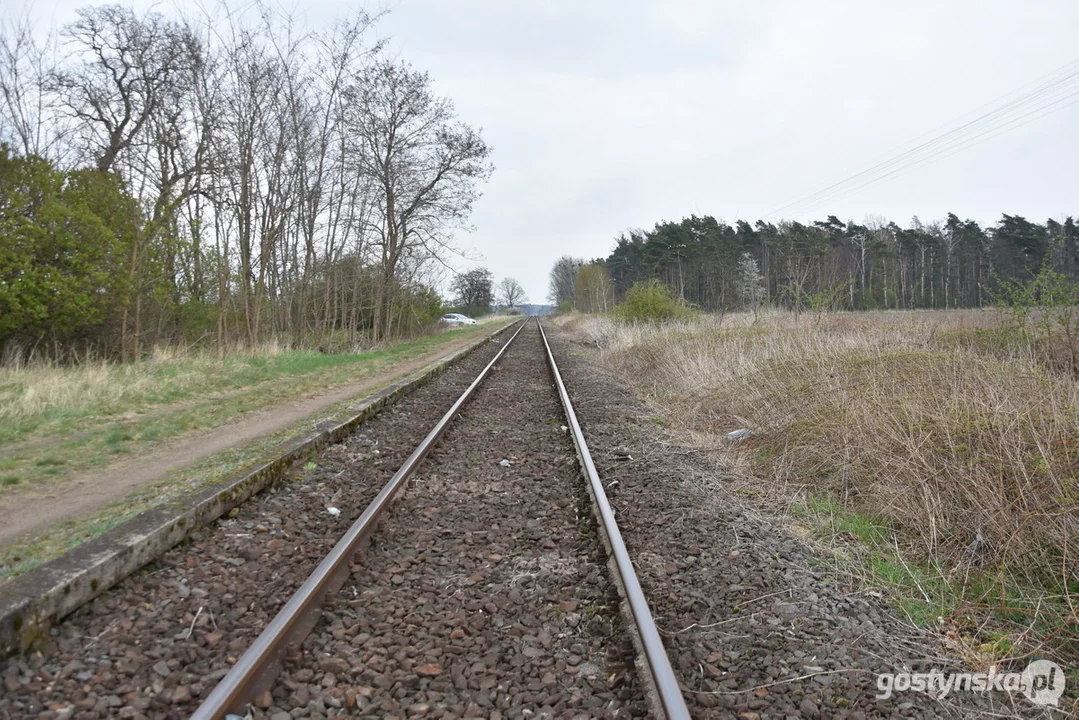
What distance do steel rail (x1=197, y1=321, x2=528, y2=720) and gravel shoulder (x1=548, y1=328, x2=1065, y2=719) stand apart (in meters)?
1.81

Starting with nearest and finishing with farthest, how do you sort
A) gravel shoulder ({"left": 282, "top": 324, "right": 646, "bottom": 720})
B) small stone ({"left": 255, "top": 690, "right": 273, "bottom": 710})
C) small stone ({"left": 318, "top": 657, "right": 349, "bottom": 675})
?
small stone ({"left": 255, "top": 690, "right": 273, "bottom": 710}) → gravel shoulder ({"left": 282, "top": 324, "right": 646, "bottom": 720}) → small stone ({"left": 318, "top": 657, "right": 349, "bottom": 675})

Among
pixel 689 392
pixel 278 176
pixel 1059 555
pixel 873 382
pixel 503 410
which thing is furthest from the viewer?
pixel 278 176

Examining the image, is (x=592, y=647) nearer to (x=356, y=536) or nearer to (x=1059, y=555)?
(x=356, y=536)

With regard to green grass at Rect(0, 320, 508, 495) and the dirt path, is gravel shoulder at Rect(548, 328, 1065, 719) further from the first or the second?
green grass at Rect(0, 320, 508, 495)

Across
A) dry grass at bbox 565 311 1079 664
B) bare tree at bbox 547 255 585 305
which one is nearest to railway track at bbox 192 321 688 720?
dry grass at bbox 565 311 1079 664

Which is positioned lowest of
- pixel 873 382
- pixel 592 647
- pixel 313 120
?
pixel 592 647

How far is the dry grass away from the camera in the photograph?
3.38m

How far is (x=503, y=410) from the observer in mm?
9914

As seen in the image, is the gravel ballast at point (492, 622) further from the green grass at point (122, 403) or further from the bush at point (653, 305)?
the bush at point (653, 305)

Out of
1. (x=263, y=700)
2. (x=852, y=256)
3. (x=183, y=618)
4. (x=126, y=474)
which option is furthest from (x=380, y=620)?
(x=852, y=256)

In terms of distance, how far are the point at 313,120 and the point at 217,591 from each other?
20.0 m

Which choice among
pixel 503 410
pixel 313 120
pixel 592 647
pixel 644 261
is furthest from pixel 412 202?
pixel 644 261

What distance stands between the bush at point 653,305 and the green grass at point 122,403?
35.6ft

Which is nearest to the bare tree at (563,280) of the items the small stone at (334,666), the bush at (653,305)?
the bush at (653,305)
